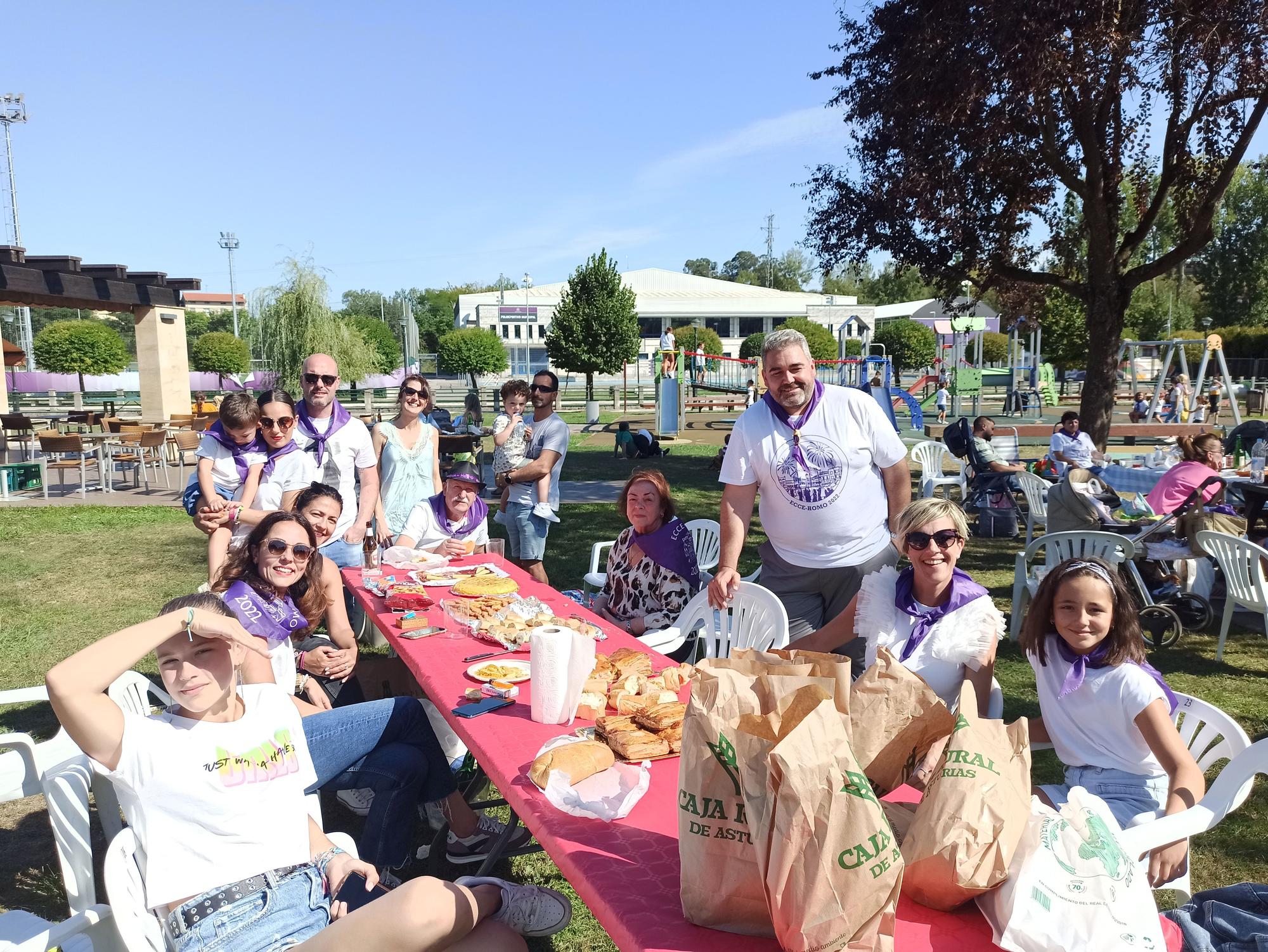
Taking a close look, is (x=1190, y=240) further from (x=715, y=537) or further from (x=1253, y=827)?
(x=1253, y=827)

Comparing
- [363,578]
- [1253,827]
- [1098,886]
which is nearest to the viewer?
[1098,886]

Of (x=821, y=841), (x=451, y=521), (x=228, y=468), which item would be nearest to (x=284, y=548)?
(x=228, y=468)

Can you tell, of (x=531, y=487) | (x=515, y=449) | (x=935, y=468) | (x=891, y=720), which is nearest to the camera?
(x=891, y=720)

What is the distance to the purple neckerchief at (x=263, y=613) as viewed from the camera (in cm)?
310

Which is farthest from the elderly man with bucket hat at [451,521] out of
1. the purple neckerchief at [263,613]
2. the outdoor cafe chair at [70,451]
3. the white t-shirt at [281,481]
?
the outdoor cafe chair at [70,451]

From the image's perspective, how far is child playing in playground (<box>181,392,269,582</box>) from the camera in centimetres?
466

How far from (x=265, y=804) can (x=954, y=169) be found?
9839 millimetres

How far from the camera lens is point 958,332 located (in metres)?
24.1

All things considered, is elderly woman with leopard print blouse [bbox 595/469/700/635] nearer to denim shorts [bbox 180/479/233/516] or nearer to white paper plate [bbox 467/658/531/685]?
white paper plate [bbox 467/658/531/685]

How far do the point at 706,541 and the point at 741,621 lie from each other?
222 centimetres

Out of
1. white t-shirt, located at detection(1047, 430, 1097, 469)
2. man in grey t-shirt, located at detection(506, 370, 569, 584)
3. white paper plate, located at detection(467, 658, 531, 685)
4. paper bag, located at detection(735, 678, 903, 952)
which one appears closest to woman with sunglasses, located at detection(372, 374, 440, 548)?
man in grey t-shirt, located at detection(506, 370, 569, 584)

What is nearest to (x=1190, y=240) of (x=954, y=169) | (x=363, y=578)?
(x=954, y=169)

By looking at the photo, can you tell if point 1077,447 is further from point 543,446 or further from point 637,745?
point 637,745

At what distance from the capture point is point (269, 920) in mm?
2053
